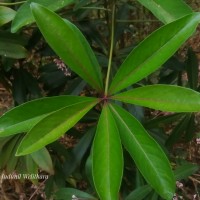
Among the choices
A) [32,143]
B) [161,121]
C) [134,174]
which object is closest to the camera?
[32,143]

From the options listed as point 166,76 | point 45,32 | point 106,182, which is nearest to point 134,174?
point 166,76

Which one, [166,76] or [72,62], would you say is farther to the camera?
[166,76]

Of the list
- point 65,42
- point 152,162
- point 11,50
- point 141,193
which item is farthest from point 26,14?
point 141,193

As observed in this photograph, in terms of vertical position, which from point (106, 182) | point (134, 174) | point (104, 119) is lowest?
point (134, 174)

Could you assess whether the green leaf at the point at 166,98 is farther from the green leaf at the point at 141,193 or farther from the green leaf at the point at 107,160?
the green leaf at the point at 141,193

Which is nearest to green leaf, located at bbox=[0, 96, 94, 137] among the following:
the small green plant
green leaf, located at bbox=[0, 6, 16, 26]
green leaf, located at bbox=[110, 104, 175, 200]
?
the small green plant

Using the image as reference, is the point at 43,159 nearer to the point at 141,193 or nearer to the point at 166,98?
the point at 141,193

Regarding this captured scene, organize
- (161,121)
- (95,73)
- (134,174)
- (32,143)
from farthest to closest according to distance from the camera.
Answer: (134,174) → (161,121) → (95,73) → (32,143)

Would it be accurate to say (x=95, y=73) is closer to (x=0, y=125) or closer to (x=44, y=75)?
(x=0, y=125)
